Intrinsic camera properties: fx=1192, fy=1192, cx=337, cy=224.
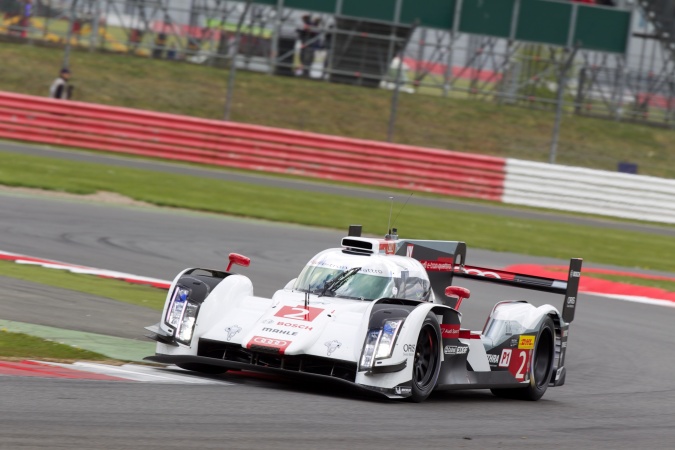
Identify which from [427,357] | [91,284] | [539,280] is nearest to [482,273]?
[539,280]

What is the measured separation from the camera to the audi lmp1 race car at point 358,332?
7961mm

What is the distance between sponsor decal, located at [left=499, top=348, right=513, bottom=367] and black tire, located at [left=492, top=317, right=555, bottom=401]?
32cm

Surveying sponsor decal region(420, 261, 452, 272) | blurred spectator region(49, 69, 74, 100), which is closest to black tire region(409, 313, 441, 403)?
sponsor decal region(420, 261, 452, 272)

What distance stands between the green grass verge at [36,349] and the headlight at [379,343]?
6.43 ft

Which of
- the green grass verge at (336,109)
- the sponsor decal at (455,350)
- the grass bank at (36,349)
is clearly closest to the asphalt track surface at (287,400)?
the sponsor decal at (455,350)

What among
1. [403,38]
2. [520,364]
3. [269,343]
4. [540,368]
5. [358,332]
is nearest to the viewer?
[269,343]

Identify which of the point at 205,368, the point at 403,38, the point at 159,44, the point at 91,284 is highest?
the point at 403,38

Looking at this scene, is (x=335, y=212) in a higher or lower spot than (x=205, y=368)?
higher

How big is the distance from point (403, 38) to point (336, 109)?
2820mm

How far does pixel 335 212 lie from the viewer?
22.4 metres

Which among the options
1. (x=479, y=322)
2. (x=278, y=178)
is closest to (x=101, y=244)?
(x=479, y=322)

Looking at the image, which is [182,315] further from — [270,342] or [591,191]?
[591,191]

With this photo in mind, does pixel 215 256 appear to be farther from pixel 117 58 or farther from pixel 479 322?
pixel 117 58

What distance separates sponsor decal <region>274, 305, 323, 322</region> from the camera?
8.25 m
